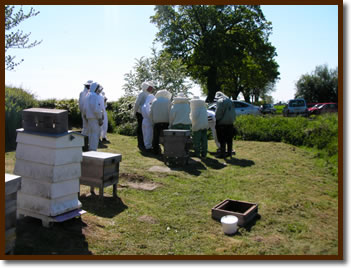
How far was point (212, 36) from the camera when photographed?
32.7m

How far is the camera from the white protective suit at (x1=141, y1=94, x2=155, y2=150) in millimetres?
11555

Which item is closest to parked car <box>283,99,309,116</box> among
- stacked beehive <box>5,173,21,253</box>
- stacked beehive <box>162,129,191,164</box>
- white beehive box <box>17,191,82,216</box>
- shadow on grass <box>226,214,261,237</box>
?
stacked beehive <box>162,129,191,164</box>

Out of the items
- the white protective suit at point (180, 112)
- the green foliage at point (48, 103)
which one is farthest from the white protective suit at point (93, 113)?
the green foliage at point (48, 103)

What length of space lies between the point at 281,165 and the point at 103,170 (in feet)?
20.3

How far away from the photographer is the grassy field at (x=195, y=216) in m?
4.63

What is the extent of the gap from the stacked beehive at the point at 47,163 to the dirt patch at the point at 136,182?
254cm

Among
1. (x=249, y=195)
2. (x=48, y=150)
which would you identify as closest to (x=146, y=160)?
(x=249, y=195)

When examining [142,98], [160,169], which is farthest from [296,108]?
[160,169]

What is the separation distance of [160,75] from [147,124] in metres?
5.69

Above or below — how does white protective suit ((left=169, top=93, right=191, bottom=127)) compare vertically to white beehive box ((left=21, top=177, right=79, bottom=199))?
above

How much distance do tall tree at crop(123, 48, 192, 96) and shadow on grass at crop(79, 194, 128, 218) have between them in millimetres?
10284

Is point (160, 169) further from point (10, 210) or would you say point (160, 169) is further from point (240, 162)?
point (10, 210)

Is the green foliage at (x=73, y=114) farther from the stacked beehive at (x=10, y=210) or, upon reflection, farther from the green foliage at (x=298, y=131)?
the stacked beehive at (x=10, y=210)

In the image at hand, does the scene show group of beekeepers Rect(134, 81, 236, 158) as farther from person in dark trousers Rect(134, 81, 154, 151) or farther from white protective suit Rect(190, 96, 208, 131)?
person in dark trousers Rect(134, 81, 154, 151)
